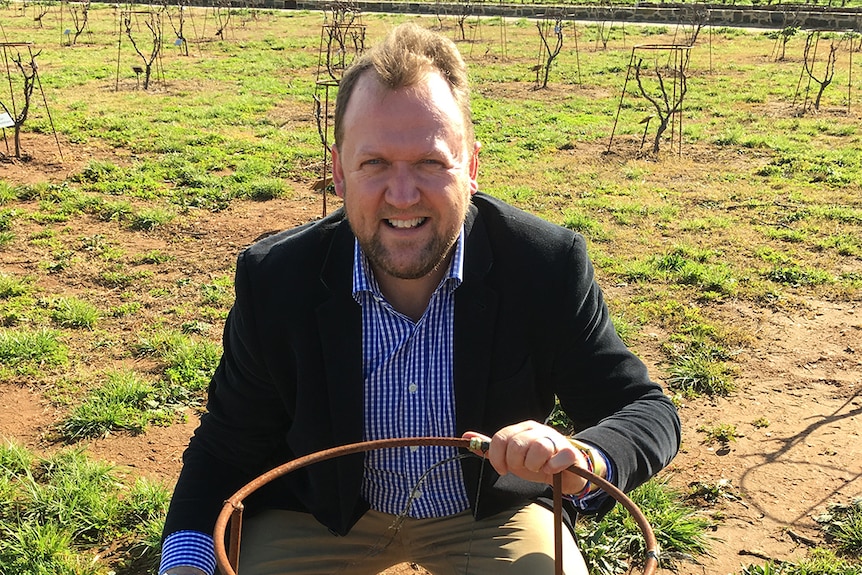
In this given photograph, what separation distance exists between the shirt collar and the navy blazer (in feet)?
0.07

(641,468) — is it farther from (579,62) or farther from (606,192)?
(579,62)

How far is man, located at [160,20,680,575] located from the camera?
5.77ft

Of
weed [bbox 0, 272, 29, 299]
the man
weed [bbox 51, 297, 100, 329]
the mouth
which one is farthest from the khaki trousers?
weed [bbox 0, 272, 29, 299]

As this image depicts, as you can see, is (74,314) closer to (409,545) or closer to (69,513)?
(69,513)

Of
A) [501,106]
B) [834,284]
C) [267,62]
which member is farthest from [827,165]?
[267,62]

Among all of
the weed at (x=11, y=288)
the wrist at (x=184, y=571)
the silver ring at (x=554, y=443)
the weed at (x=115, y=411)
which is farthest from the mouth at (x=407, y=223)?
the weed at (x=11, y=288)

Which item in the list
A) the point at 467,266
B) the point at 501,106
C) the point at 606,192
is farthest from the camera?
the point at 501,106

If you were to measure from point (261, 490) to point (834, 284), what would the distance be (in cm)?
458

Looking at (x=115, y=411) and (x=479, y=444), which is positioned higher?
(x=479, y=444)

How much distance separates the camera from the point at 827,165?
816cm

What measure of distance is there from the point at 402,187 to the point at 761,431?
265 centimetres

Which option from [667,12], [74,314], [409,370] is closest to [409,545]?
[409,370]

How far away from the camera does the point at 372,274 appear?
6.23ft

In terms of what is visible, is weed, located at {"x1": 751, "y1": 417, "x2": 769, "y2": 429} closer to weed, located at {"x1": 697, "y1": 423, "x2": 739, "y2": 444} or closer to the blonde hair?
weed, located at {"x1": 697, "y1": 423, "x2": 739, "y2": 444}
